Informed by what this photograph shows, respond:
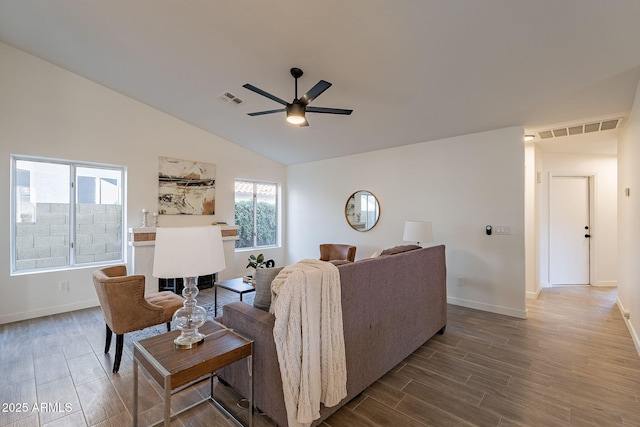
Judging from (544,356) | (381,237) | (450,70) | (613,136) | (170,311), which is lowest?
(544,356)

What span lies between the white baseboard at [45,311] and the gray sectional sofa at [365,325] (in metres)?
3.22

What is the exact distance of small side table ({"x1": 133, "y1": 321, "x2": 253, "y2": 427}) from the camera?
141cm

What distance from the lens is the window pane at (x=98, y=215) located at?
4.23 metres

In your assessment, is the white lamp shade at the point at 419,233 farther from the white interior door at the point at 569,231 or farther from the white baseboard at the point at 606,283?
the white baseboard at the point at 606,283

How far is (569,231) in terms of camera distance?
5484 millimetres

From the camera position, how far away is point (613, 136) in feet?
13.9

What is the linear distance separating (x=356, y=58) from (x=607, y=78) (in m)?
2.45

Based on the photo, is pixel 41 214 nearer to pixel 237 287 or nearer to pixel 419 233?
pixel 237 287

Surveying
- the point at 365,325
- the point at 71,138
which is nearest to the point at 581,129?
the point at 365,325

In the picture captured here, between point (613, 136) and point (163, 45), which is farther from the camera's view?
point (613, 136)

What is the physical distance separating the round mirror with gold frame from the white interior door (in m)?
3.53

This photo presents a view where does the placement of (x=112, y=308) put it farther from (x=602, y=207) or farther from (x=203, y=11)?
(x=602, y=207)

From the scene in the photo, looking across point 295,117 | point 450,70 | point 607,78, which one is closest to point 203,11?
point 295,117

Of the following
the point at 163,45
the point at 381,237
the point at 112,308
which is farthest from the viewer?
the point at 381,237
